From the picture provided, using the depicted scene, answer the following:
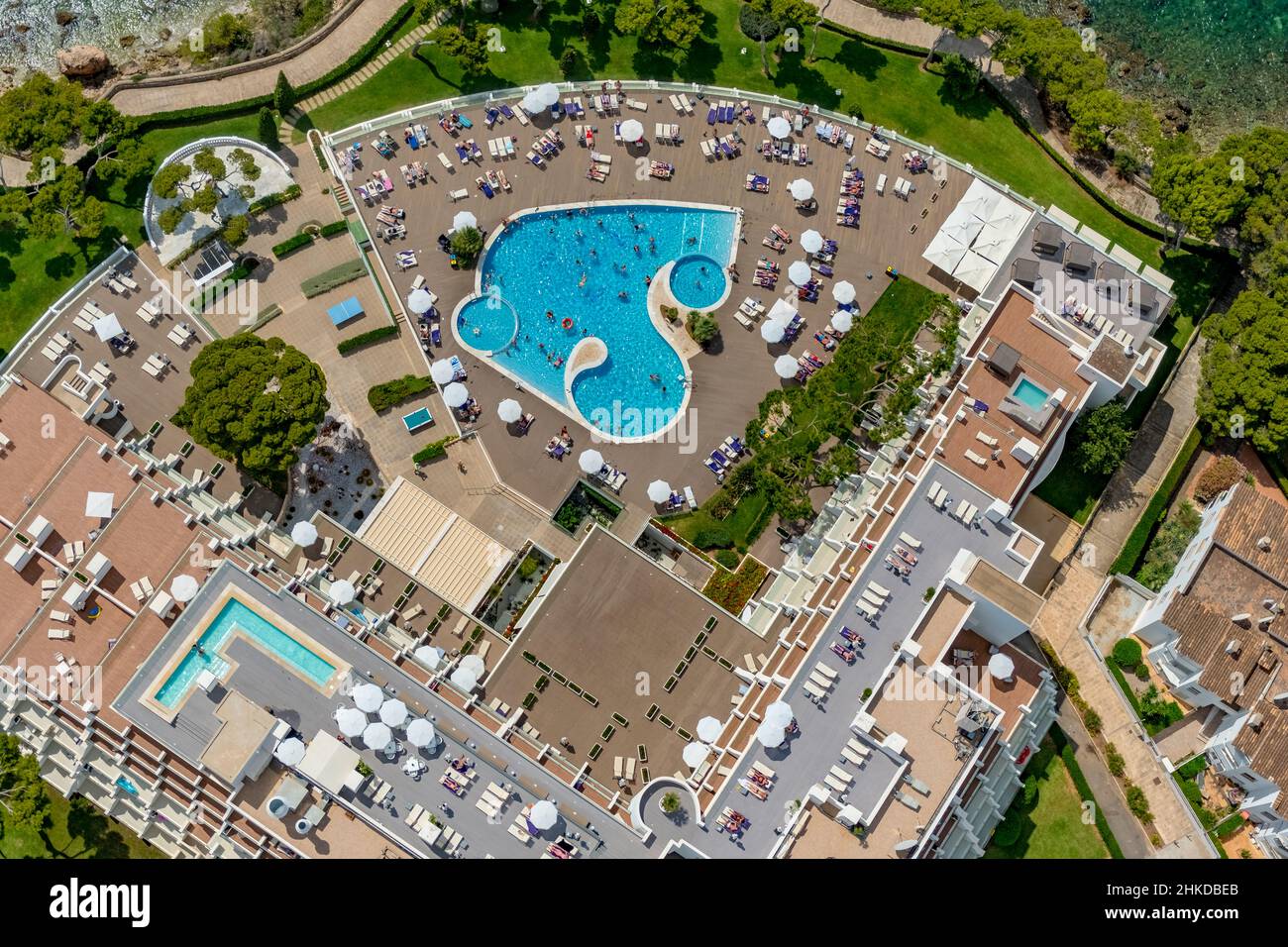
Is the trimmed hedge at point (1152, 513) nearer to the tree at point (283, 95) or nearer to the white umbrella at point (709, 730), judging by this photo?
the white umbrella at point (709, 730)

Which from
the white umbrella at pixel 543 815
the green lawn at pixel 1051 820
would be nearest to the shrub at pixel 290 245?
the white umbrella at pixel 543 815

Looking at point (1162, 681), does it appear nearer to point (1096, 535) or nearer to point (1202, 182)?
point (1096, 535)

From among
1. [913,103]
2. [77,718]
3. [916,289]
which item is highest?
[913,103]

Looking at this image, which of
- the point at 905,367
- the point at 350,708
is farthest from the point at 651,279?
the point at 350,708

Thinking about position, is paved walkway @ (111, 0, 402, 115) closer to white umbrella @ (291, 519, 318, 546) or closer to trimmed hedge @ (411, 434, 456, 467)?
trimmed hedge @ (411, 434, 456, 467)

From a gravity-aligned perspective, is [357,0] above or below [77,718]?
above
